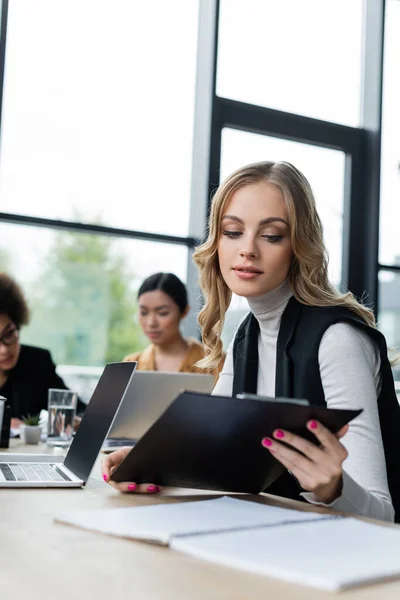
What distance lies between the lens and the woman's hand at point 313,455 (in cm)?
108

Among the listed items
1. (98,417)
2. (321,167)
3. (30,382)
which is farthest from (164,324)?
(98,417)

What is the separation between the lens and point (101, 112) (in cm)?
390

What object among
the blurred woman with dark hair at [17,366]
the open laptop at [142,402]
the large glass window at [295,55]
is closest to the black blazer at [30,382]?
the blurred woman with dark hair at [17,366]

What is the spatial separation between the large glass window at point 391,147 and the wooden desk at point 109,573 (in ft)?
13.0

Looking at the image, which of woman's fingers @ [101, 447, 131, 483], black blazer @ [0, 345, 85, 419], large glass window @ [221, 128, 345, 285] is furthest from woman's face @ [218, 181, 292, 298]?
large glass window @ [221, 128, 345, 285]

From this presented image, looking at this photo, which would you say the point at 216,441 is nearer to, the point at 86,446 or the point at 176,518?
the point at 176,518

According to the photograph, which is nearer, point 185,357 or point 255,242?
point 255,242

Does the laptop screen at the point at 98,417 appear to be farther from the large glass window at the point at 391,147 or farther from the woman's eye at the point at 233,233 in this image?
the large glass window at the point at 391,147

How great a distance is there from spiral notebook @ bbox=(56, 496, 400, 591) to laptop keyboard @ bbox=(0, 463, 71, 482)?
408 mm

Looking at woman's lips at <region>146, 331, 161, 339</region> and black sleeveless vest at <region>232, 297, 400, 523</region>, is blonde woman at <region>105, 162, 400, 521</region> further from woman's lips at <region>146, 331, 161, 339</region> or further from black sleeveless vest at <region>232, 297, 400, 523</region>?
woman's lips at <region>146, 331, 161, 339</region>

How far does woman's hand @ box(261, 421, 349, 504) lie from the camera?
108 centimetres

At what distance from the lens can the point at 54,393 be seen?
8.00ft

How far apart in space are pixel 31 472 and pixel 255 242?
66 centimetres

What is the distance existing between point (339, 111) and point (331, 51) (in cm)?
38
